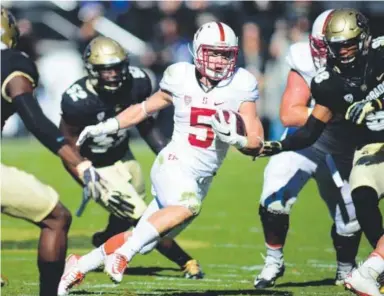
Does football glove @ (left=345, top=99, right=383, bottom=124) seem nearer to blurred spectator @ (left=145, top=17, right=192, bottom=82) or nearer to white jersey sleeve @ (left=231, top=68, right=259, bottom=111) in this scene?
white jersey sleeve @ (left=231, top=68, right=259, bottom=111)

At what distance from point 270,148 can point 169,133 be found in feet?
25.9

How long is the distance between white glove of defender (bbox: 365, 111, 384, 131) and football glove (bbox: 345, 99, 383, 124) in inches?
5.6

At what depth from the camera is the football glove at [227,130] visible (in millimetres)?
5750

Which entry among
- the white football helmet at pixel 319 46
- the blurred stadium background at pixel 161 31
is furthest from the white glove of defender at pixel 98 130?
the blurred stadium background at pixel 161 31

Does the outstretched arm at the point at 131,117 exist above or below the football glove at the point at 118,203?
above

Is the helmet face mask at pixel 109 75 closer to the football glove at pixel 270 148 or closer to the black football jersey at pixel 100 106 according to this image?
the black football jersey at pixel 100 106

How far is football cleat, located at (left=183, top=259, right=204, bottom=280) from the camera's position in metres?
6.94

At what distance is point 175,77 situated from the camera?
610cm

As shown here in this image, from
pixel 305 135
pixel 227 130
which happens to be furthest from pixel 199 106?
pixel 305 135

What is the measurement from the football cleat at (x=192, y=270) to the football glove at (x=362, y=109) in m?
1.60

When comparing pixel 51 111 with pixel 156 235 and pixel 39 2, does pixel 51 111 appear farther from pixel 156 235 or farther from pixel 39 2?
pixel 156 235

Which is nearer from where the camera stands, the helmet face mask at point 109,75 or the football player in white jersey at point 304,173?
the football player in white jersey at point 304,173

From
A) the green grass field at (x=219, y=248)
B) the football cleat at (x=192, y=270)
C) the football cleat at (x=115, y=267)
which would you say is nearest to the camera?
the football cleat at (x=115, y=267)

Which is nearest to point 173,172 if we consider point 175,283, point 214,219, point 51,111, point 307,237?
point 175,283
